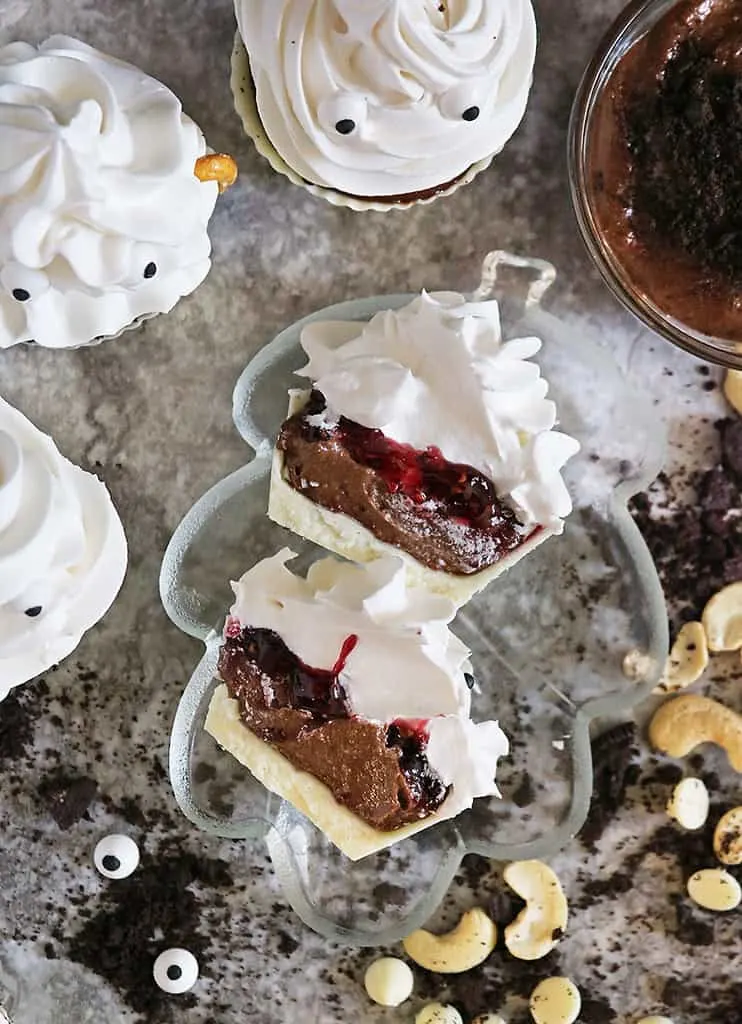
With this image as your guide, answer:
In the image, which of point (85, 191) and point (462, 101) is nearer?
point (85, 191)

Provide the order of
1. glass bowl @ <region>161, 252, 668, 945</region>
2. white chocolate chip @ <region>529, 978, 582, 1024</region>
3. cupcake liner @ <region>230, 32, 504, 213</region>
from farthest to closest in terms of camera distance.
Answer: white chocolate chip @ <region>529, 978, 582, 1024</region>
glass bowl @ <region>161, 252, 668, 945</region>
cupcake liner @ <region>230, 32, 504, 213</region>

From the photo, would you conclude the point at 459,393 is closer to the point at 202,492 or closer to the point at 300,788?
the point at 202,492

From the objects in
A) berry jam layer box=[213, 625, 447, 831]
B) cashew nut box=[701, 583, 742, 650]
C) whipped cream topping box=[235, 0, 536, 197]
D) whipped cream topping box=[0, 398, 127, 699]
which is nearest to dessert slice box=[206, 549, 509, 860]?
berry jam layer box=[213, 625, 447, 831]

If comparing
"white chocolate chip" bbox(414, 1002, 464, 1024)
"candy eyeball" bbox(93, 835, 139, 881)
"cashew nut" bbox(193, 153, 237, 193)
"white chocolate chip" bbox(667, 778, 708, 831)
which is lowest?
"white chocolate chip" bbox(414, 1002, 464, 1024)

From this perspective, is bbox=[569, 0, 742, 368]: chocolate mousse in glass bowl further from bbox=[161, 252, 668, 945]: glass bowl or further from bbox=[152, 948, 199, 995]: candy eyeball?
bbox=[152, 948, 199, 995]: candy eyeball

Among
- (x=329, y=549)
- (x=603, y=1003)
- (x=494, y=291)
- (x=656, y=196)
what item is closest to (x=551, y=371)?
(x=494, y=291)

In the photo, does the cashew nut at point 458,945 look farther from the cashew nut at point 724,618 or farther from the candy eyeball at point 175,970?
the cashew nut at point 724,618

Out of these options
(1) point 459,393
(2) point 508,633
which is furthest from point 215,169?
(2) point 508,633
